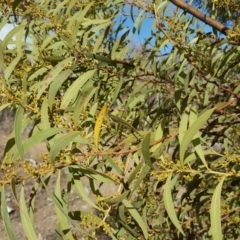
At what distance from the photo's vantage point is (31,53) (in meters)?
1.23

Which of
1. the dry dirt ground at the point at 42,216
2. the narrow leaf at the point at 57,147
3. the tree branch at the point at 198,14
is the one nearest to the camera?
the narrow leaf at the point at 57,147

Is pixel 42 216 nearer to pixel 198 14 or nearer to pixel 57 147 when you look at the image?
pixel 198 14

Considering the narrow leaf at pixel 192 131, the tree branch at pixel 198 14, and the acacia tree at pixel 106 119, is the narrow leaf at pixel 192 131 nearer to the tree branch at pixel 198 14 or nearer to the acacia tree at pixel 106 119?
the acacia tree at pixel 106 119

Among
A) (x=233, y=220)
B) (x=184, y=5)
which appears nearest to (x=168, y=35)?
(x=184, y=5)

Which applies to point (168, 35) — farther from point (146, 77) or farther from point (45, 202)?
point (45, 202)

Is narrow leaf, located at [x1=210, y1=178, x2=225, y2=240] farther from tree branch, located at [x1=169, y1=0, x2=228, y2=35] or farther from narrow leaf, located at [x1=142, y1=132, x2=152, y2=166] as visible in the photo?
tree branch, located at [x1=169, y1=0, x2=228, y2=35]

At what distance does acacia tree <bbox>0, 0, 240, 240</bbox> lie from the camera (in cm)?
79

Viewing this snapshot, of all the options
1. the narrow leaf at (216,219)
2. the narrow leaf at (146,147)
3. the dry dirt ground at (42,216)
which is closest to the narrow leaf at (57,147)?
the narrow leaf at (146,147)

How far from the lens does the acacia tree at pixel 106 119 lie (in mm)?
792

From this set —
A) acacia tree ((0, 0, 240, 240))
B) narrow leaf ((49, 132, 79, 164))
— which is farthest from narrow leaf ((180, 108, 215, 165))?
narrow leaf ((49, 132, 79, 164))

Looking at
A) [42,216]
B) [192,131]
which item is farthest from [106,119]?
[42,216]

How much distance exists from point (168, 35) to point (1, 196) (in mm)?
602

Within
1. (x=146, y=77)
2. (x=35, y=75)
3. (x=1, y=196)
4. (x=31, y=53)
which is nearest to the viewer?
(x=1, y=196)

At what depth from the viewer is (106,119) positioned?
108 cm
